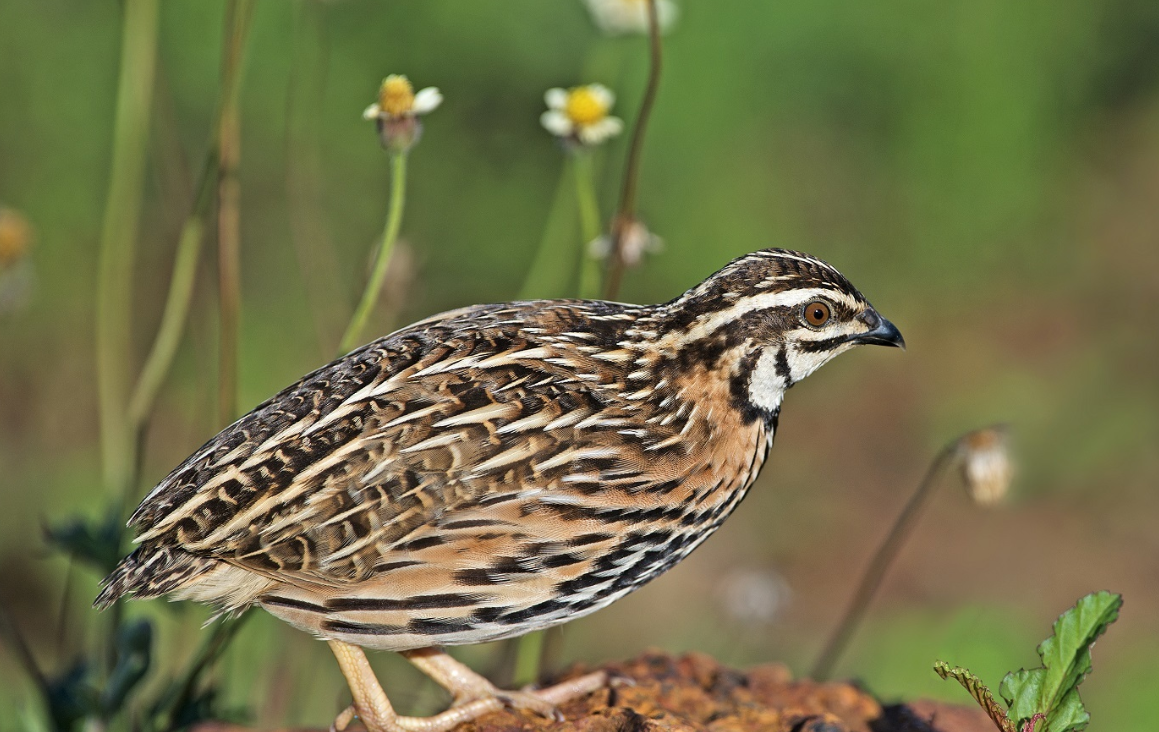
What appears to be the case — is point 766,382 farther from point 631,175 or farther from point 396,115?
point 396,115

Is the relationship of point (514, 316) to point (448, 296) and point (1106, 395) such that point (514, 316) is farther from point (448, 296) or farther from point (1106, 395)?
point (1106, 395)

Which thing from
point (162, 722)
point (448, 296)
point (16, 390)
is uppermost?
point (448, 296)

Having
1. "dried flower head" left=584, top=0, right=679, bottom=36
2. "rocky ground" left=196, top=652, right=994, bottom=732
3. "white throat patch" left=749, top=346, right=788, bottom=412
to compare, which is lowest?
"rocky ground" left=196, top=652, right=994, bottom=732

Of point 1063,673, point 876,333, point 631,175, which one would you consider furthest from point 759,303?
point 1063,673

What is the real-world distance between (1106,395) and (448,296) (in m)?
4.80

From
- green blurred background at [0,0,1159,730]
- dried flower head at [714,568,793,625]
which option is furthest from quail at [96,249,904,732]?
green blurred background at [0,0,1159,730]

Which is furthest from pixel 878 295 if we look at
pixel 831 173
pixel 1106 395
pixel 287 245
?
pixel 287 245

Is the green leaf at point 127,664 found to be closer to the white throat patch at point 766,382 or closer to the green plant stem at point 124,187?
the green plant stem at point 124,187

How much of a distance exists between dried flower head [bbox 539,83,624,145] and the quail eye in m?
1.33

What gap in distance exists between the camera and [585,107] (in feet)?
17.3

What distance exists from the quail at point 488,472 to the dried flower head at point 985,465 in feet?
2.59

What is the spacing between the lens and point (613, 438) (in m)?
4.27

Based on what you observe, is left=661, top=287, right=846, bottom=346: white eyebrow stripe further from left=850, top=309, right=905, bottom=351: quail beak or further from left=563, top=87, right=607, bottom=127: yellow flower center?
left=563, top=87, right=607, bottom=127: yellow flower center

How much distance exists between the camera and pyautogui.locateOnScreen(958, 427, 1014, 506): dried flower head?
495 cm
